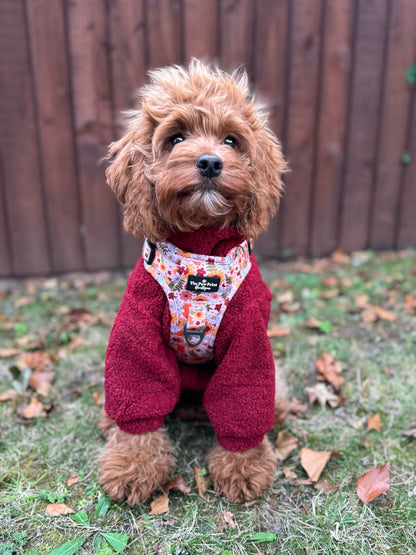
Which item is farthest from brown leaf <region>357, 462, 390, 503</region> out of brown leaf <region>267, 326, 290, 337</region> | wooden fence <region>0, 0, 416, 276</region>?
wooden fence <region>0, 0, 416, 276</region>

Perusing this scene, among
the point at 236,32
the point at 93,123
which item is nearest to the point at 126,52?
the point at 93,123

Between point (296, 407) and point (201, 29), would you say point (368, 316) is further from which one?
point (201, 29)

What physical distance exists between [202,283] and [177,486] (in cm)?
74

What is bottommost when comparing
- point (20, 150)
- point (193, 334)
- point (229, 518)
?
point (229, 518)

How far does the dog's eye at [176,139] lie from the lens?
1.53 meters

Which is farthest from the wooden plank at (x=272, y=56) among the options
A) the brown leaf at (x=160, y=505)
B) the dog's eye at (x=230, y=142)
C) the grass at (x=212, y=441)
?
the brown leaf at (x=160, y=505)

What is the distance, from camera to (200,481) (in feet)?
5.48

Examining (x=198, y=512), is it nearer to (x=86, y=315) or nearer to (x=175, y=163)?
(x=175, y=163)

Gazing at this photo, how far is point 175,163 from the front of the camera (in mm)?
1442

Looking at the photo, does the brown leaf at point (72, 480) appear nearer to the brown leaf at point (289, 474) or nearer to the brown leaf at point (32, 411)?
the brown leaf at point (32, 411)

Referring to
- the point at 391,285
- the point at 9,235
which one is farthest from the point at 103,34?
the point at 391,285

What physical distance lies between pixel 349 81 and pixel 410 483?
316cm

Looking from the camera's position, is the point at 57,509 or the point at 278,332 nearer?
the point at 57,509

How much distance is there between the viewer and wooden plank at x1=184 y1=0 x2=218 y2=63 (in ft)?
11.0
